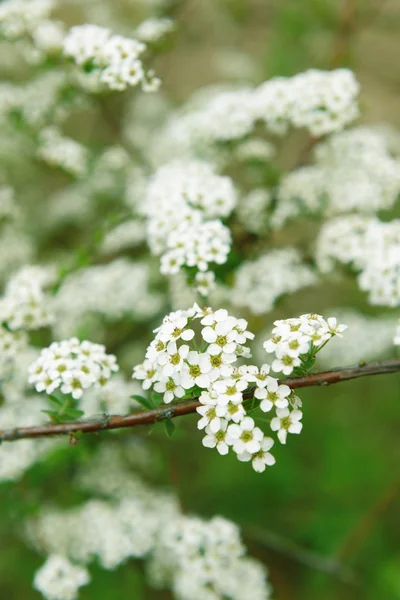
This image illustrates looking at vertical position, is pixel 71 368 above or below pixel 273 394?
above

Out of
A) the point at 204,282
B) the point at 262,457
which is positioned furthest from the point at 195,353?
the point at 204,282

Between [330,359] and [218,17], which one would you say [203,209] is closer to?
[330,359]

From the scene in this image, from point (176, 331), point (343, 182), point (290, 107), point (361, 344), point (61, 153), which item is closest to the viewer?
point (176, 331)

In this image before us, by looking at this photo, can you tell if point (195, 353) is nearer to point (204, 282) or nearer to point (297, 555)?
point (204, 282)

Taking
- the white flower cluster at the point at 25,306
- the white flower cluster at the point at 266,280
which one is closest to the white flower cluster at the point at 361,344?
the white flower cluster at the point at 266,280

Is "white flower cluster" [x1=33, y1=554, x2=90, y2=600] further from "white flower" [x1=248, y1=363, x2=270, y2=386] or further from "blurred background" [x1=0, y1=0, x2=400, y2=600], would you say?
"white flower" [x1=248, y1=363, x2=270, y2=386]

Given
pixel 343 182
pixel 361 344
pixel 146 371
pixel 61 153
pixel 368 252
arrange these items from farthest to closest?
pixel 361 344 < pixel 61 153 < pixel 343 182 < pixel 368 252 < pixel 146 371

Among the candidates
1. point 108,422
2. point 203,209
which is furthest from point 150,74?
point 108,422

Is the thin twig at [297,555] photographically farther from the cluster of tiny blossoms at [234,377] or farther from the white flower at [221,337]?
the white flower at [221,337]
